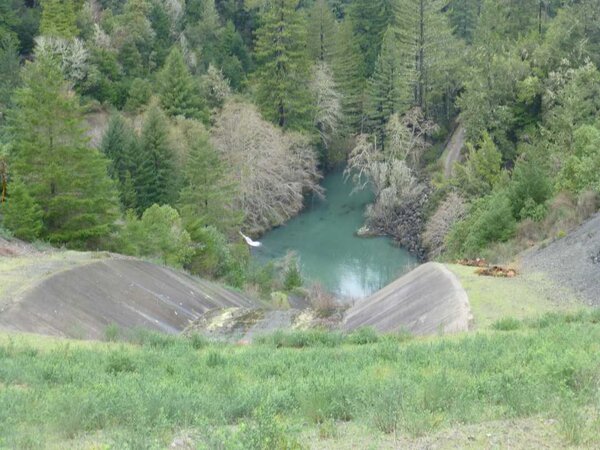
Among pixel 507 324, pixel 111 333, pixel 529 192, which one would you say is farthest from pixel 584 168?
pixel 111 333

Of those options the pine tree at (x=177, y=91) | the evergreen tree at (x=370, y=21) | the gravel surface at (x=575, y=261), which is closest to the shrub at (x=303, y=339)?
the gravel surface at (x=575, y=261)

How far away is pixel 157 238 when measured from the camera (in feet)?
99.2

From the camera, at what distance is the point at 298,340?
55.2 feet

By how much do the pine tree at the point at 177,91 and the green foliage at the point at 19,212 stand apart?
75.7ft

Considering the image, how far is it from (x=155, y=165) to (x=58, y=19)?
17.8m

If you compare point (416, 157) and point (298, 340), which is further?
point (416, 157)

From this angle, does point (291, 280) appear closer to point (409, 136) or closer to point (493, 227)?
point (493, 227)

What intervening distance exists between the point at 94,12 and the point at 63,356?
49798mm

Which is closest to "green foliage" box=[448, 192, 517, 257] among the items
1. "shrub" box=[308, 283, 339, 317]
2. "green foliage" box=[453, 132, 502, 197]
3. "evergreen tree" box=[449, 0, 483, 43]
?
"shrub" box=[308, 283, 339, 317]

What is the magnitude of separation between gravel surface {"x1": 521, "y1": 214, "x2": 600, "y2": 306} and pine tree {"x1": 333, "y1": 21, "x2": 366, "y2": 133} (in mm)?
35600

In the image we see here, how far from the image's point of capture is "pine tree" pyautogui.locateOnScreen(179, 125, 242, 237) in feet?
120

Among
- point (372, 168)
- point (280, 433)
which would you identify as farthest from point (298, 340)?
point (372, 168)

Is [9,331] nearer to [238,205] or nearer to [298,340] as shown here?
[298,340]

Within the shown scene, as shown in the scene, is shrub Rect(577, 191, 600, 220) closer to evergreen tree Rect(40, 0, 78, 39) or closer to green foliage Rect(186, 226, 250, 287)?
green foliage Rect(186, 226, 250, 287)
